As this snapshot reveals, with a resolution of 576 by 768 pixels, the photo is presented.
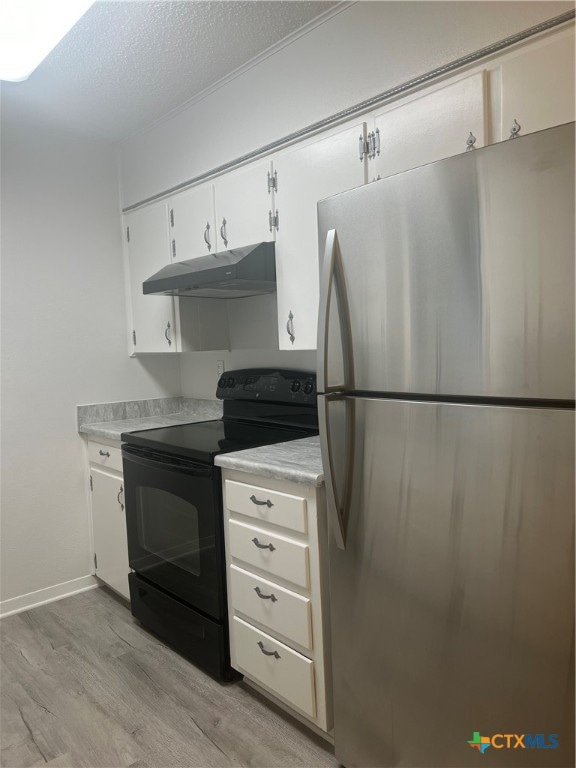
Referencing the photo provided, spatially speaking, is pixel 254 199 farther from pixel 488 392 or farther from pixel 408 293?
pixel 488 392

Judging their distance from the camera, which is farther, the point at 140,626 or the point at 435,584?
the point at 140,626

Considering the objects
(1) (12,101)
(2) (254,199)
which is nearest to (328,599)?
(2) (254,199)

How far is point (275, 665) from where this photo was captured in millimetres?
1931

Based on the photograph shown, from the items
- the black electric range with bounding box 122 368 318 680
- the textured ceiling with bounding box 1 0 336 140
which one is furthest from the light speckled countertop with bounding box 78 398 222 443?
the textured ceiling with bounding box 1 0 336 140

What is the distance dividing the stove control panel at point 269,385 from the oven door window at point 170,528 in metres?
0.69

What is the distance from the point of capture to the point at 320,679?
5.80ft

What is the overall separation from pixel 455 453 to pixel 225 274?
4.35 feet

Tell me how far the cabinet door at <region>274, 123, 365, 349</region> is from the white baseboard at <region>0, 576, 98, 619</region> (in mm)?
1939

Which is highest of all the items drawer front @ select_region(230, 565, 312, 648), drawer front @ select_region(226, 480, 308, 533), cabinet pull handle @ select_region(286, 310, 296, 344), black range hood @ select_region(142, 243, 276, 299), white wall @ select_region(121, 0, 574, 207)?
white wall @ select_region(121, 0, 574, 207)

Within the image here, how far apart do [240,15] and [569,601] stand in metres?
2.19

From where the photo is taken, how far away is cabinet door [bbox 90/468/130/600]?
2848 millimetres

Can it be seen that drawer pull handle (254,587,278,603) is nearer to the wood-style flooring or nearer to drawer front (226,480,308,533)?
drawer front (226,480,308,533)

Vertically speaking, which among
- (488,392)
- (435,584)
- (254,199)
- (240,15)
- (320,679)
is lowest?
(320,679)

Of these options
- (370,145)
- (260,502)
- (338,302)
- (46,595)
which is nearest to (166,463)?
(260,502)
